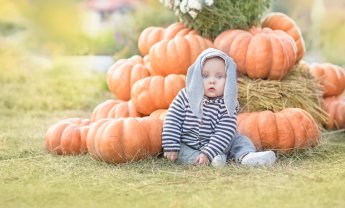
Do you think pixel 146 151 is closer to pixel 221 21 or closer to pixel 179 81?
pixel 179 81

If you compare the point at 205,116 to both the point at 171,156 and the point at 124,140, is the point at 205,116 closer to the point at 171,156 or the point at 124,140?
the point at 171,156

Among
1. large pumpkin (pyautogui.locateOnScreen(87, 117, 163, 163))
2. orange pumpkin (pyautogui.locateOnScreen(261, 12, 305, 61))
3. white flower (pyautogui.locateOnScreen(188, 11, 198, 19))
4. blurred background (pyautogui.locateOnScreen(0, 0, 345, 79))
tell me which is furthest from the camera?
blurred background (pyautogui.locateOnScreen(0, 0, 345, 79))

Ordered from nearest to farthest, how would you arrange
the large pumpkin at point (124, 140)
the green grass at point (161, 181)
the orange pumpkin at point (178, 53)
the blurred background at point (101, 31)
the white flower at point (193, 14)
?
the green grass at point (161, 181), the large pumpkin at point (124, 140), the orange pumpkin at point (178, 53), the white flower at point (193, 14), the blurred background at point (101, 31)

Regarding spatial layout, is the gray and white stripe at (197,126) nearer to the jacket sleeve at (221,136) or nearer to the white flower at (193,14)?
the jacket sleeve at (221,136)

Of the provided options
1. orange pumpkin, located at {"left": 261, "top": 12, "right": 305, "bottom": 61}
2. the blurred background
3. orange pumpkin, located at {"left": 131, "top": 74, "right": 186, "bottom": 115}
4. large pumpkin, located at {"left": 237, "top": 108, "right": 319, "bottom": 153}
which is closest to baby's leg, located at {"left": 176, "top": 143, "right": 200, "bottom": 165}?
large pumpkin, located at {"left": 237, "top": 108, "right": 319, "bottom": 153}

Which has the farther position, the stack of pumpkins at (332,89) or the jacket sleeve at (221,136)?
the stack of pumpkins at (332,89)

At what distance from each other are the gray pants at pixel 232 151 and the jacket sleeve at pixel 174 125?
0.18 ft

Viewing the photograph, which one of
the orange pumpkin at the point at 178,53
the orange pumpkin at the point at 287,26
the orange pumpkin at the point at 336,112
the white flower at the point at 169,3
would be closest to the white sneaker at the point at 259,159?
the orange pumpkin at the point at 178,53

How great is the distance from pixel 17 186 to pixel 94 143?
2.18 feet

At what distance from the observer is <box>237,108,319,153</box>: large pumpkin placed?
3.69 metres

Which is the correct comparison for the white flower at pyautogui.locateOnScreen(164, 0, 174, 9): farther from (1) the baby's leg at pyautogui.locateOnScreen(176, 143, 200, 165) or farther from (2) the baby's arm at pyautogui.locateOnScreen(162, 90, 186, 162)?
(1) the baby's leg at pyautogui.locateOnScreen(176, 143, 200, 165)

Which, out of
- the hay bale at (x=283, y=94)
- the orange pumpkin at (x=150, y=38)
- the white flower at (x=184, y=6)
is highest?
the white flower at (x=184, y=6)

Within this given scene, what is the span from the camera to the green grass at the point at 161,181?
2.55 m

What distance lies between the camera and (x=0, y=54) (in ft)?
22.9
